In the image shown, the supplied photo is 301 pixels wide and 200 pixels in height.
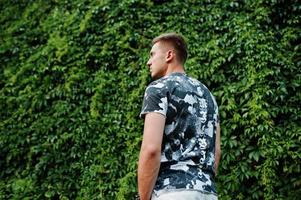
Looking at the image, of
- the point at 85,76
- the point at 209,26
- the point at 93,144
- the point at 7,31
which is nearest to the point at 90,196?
the point at 93,144

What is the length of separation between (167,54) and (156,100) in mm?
408

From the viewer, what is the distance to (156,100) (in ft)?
7.98

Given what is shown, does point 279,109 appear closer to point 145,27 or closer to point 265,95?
point 265,95

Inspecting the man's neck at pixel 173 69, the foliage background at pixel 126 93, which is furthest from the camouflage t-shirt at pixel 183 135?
the foliage background at pixel 126 93

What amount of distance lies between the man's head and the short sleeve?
27cm

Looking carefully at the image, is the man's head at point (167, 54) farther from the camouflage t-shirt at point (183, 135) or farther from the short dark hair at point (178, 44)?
the camouflage t-shirt at point (183, 135)

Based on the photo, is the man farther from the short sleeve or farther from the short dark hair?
the short dark hair

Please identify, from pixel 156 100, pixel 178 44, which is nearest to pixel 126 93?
pixel 178 44

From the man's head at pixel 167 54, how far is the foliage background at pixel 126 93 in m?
2.02

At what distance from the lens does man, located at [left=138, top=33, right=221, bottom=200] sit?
234 cm

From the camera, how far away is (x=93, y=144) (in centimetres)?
520

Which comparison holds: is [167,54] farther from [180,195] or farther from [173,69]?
[180,195]

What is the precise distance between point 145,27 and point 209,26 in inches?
31.2

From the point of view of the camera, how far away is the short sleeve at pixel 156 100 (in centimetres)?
241
